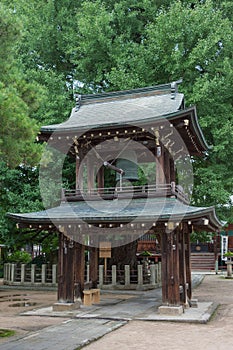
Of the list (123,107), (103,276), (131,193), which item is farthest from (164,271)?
(103,276)

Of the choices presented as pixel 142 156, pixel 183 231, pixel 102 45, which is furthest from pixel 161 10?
pixel 183 231

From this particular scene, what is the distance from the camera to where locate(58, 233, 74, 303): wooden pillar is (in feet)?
41.1

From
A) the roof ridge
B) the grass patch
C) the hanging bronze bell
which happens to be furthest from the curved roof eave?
the roof ridge

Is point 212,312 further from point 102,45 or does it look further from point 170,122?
point 102,45

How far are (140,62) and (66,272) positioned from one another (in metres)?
11.5

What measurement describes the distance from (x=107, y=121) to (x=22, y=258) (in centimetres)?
1962

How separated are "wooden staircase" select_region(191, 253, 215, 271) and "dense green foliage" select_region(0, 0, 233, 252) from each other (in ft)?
48.6

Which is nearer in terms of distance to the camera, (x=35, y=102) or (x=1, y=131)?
(x=1, y=131)

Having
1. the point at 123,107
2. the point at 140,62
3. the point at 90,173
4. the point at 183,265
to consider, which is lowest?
the point at 183,265

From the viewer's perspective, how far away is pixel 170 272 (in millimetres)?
11773

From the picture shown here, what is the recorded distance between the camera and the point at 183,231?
13.2 meters

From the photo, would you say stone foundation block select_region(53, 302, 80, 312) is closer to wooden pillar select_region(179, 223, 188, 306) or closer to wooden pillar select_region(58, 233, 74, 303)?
wooden pillar select_region(58, 233, 74, 303)

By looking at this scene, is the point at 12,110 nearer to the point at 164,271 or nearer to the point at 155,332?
the point at 155,332

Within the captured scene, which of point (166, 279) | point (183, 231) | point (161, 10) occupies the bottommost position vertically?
point (166, 279)
